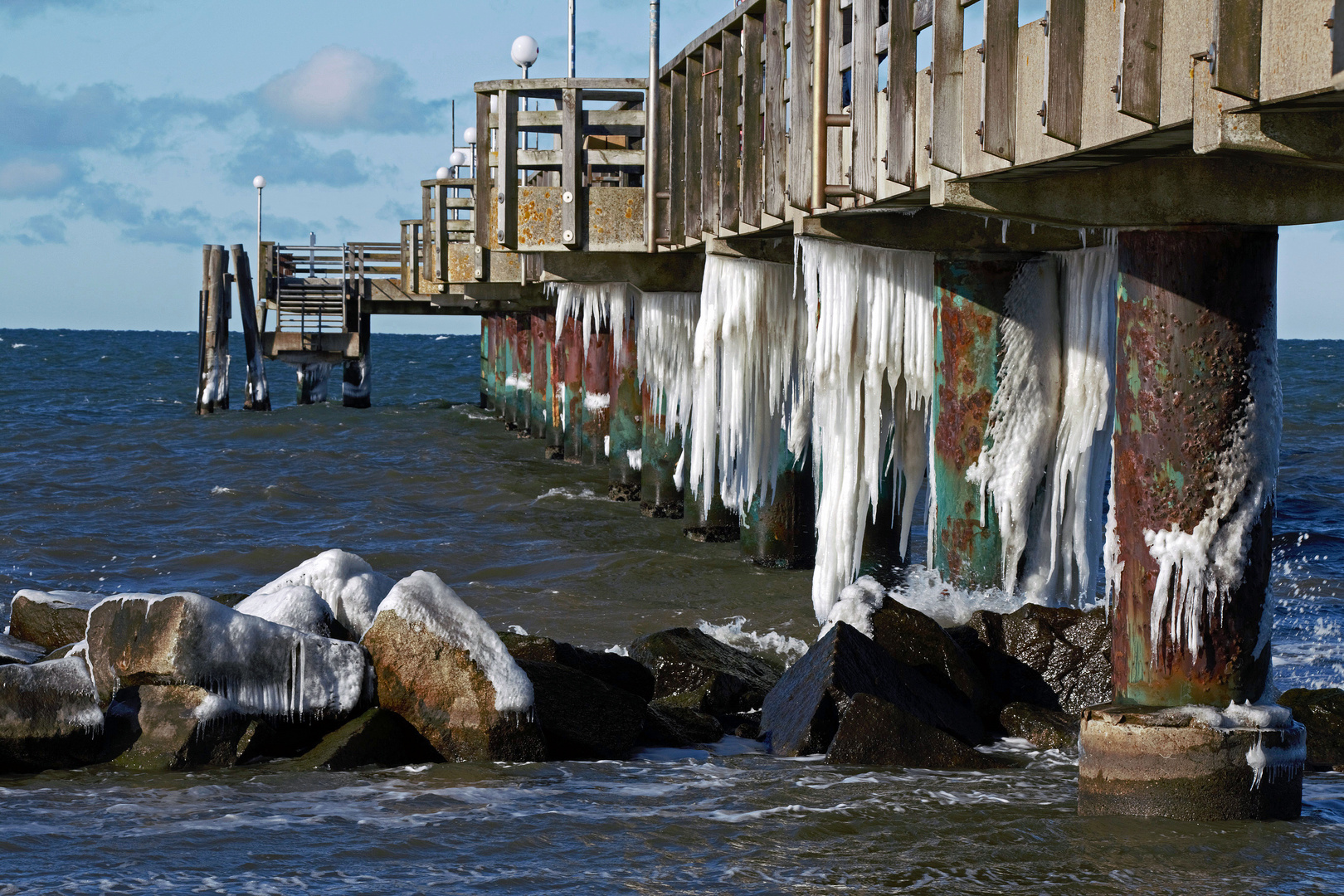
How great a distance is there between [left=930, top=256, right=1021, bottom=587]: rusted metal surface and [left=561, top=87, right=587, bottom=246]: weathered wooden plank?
5333 millimetres

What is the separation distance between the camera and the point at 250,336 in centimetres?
3672

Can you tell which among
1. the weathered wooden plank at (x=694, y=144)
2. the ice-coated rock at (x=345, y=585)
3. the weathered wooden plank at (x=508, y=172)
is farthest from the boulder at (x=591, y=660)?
the weathered wooden plank at (x=508, y=172)

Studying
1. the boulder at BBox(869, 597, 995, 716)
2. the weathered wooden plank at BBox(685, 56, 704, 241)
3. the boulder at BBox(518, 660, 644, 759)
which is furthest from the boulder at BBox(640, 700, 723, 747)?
the weathered wooden plank at BBox(685, 56, 704, 241)

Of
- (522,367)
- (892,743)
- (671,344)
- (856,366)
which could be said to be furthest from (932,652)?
(522,367)

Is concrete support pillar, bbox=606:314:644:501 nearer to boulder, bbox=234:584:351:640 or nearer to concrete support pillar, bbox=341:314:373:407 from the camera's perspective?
boulder, bbox=234:584:351:640

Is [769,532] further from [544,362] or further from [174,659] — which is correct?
[544,362]

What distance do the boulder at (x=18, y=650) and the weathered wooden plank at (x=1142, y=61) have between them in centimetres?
618

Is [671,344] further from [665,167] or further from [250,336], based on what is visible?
[250,336]

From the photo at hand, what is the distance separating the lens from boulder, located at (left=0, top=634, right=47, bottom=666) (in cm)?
826

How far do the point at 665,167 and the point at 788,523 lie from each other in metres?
3.49

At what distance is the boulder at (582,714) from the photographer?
24.9ft

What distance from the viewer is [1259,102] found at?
4.59 m

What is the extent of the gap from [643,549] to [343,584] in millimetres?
7140

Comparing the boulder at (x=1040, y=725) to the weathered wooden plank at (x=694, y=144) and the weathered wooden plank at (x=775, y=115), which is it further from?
the weathered wooden plank at (x=694, y=144)
